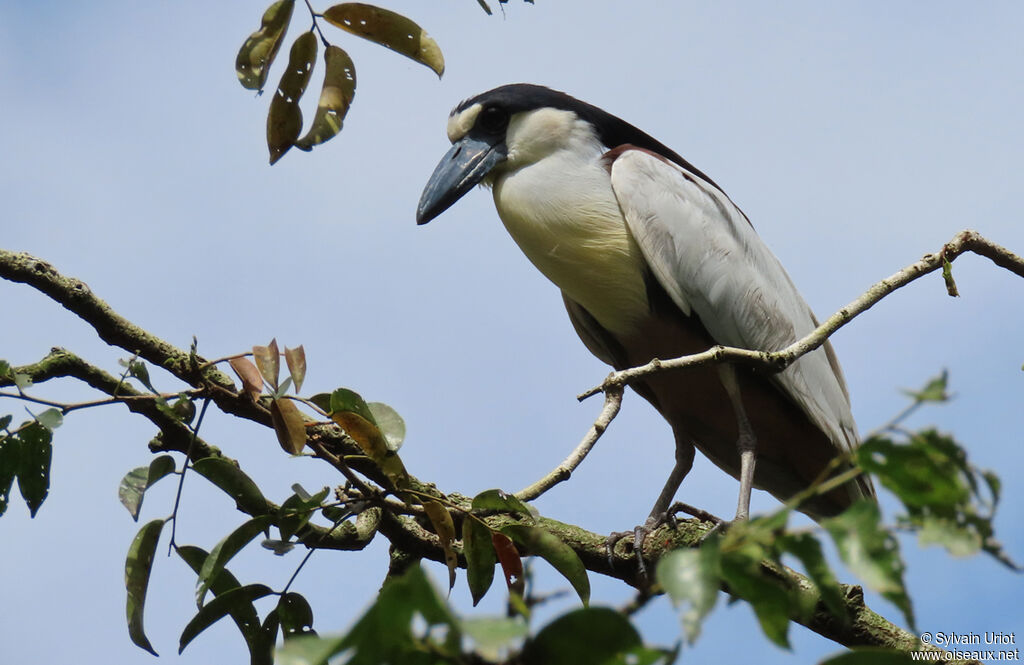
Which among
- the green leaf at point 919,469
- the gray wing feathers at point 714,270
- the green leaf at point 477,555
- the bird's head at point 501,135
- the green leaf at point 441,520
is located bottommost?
the green leaf at point 919,469

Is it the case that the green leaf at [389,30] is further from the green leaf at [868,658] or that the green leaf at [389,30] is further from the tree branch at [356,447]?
the green leaf at [868,658]

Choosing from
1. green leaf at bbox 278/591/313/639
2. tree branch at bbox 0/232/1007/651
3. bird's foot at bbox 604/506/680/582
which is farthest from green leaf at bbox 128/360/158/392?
bird's foot at bbox 604/506/680/582

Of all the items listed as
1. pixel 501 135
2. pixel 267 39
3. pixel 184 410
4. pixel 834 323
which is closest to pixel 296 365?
pixel 184 410

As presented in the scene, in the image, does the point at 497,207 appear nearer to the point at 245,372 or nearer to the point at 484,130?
the point at 484,130

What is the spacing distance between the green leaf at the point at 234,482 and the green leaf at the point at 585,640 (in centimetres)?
149

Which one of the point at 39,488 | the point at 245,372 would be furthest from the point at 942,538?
the point at 39,488

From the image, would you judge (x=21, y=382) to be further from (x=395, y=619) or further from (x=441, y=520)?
(x=395, y=619)

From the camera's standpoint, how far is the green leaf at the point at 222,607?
2021 millimetres

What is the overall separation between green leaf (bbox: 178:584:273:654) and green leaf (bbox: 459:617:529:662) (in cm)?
140

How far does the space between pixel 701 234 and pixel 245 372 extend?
1.85 meters

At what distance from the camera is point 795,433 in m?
3.64

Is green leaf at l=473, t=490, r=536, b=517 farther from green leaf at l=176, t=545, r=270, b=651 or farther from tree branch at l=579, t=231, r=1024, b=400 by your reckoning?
green leaf at l=176, t=545, r=270, b=651

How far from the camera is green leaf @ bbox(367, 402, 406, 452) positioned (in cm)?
208

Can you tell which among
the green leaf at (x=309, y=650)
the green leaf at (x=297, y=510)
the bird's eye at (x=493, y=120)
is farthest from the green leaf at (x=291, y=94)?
the bird's eye at (x=493, y=120)
